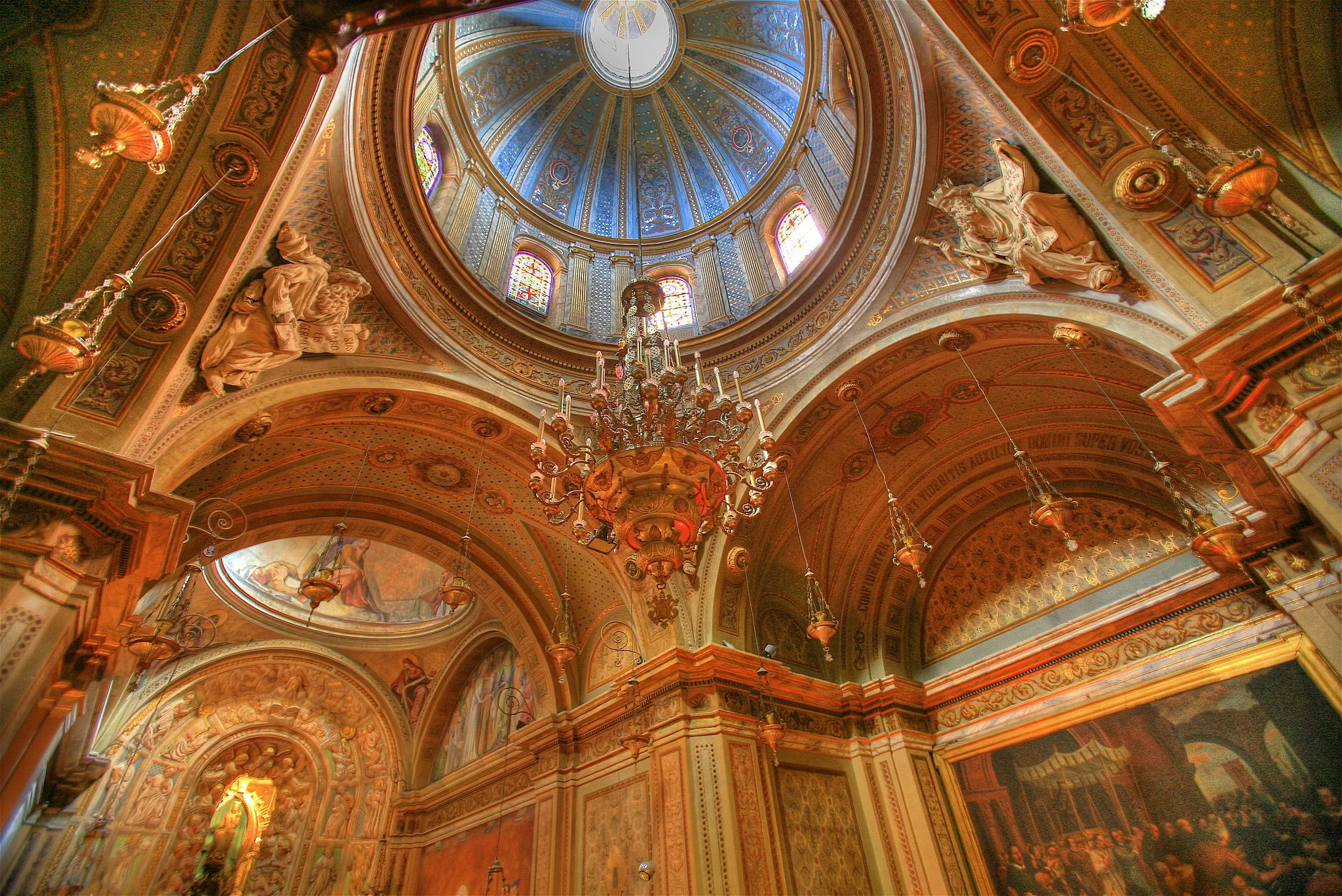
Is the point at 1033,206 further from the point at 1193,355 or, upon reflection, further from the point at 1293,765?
the point at 1293,765

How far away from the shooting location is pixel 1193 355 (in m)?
4.88

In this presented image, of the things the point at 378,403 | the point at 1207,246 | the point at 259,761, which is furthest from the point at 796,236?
the point at 259,761

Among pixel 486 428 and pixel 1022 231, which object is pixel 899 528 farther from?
pixel 486 428

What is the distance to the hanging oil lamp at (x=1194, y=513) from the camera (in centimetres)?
571

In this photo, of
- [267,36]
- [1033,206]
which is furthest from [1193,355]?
[267,36]

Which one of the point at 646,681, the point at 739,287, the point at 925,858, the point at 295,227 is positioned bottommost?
the point at 925,858

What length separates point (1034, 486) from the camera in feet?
30.9

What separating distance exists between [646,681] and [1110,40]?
833 centimetres

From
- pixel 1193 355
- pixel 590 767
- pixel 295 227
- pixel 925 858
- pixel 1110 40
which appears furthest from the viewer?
pixel 590 767

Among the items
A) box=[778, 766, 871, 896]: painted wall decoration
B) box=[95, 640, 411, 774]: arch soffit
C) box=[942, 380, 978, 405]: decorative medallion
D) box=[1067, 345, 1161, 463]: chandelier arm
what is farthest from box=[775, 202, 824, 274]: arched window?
box=[95, 640, 411, 774]: arch soffit

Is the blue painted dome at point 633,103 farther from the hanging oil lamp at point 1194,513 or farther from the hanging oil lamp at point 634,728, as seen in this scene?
the hanging oil lamp at point 634,728

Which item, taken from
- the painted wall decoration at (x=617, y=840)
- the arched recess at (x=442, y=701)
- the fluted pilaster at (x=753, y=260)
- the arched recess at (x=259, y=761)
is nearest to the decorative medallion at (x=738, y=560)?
the painted wall decoration at (x=617, y=840)

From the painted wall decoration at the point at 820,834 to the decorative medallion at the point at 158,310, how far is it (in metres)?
8.25

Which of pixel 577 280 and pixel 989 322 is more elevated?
pixel 577 280
